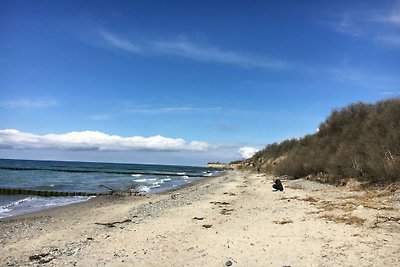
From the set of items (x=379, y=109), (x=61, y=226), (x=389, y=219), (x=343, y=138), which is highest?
(x=379, y=109)

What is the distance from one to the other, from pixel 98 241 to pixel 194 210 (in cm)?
599

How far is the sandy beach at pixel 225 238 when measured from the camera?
304 inches

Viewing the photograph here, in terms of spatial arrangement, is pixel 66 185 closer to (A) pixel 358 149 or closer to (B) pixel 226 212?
(B) pixel 226 212

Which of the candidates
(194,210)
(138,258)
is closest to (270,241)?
(138,258)

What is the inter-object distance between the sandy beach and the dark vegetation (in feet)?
13.2

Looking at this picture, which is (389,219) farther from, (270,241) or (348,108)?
(348,108)

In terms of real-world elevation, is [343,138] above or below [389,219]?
above

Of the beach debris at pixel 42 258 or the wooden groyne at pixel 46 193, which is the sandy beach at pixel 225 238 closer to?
the beach debris at pixel 42 258

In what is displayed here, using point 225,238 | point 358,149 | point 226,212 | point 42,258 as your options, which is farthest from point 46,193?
point 225,238

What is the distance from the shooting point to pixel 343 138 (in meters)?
29.1

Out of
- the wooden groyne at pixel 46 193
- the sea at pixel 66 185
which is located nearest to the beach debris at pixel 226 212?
the sea at pixel 66 185

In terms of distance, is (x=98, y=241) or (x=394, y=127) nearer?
(x=98, y=241)

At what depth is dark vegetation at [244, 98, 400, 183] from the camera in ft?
60.9

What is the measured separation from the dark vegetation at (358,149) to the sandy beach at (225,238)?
4008 mm
